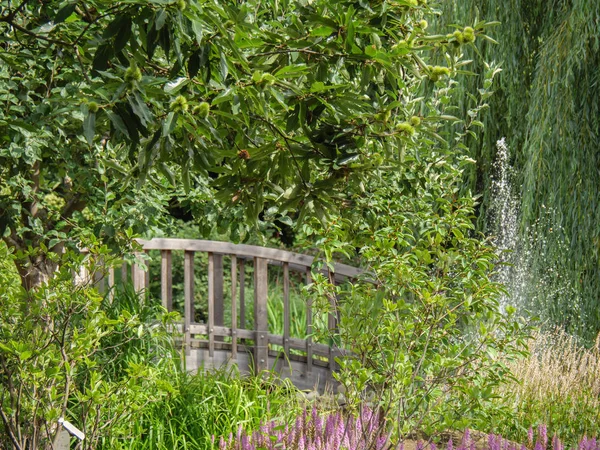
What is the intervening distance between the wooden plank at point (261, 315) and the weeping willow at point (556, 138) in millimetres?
2690

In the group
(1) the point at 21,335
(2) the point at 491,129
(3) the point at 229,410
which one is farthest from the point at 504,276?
(1) the point at 21,335

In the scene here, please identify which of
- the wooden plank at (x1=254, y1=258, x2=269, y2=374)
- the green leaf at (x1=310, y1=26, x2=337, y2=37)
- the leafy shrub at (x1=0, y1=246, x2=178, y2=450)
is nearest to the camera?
the green leaf at (x1=310, y1=26, x2=337, y2=37)

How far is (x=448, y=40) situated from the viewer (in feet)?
7.97

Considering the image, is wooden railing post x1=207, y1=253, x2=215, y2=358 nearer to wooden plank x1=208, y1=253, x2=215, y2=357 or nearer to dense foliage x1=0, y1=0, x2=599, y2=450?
wooden plank x1=208, y1=253, x2=215, y2=357

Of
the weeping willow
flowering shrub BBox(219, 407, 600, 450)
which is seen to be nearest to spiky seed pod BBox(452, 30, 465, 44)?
flowering shrub BBox(219, 407, 600, 450)

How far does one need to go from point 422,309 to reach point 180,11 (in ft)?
7.23

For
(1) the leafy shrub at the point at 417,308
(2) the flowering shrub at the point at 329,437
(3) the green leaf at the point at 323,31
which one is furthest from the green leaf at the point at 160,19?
(2) the flowering shrub at the point at 329,437

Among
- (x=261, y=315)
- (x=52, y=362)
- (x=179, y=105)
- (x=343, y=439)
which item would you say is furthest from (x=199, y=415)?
(x=179, y=105)

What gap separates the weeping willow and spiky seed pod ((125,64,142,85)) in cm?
552

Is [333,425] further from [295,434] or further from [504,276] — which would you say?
[504,276]

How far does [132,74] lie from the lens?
1.89 meters

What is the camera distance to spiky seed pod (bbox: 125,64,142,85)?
188cm

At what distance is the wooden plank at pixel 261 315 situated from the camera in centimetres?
671

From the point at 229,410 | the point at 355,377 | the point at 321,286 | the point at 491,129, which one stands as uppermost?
the point at 491,129
